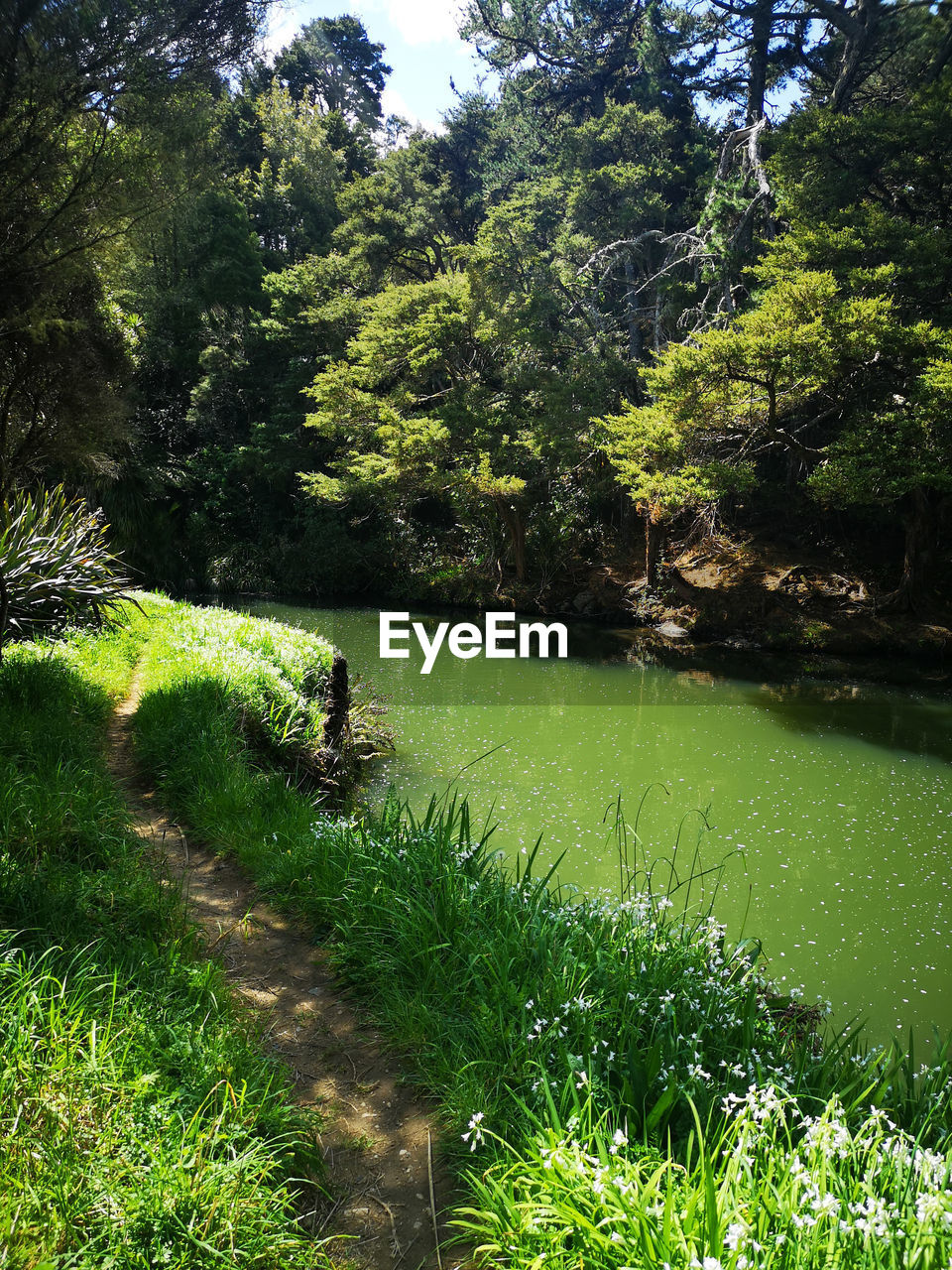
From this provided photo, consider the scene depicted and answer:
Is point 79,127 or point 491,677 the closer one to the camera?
point 79,127

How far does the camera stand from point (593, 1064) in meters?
2.17

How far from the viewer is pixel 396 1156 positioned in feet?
7.00

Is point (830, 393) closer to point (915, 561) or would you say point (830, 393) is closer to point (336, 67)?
point (915, 561)

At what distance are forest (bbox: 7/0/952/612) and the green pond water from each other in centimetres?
306

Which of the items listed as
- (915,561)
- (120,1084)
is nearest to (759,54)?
(915,561)

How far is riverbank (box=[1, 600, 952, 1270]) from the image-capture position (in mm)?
1540

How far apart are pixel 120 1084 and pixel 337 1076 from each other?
0.75 m

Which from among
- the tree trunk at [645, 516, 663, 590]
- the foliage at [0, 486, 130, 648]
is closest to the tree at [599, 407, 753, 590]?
the tree trunk at [645, 516, 663, 590]

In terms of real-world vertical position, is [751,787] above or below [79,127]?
Answer: below

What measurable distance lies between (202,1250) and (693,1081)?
1284mm

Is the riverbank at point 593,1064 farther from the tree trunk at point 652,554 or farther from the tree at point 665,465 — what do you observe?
the tree trunk at point 652,554

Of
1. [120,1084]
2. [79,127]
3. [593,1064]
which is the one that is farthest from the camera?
[79,127]

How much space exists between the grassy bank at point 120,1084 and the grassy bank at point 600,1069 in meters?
0.51

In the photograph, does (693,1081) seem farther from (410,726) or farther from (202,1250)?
(410,726)
